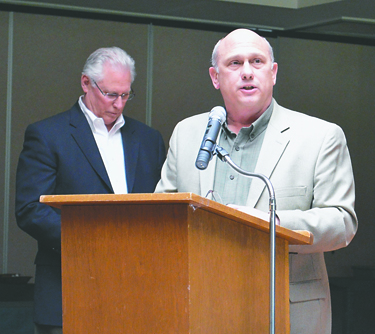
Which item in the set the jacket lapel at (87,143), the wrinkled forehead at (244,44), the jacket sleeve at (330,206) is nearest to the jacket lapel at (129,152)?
the jacket lapel at (87,143)

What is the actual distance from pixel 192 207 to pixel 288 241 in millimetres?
540

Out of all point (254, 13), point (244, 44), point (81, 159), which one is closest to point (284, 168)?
point (244, 44)

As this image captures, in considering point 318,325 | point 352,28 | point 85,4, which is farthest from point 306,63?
point 318,325

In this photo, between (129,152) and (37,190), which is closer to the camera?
(37,190)

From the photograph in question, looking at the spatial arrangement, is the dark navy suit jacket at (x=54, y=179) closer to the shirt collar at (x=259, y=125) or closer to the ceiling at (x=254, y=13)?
the shirt collar at (x=259, y=125)

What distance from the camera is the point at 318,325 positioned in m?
2.04

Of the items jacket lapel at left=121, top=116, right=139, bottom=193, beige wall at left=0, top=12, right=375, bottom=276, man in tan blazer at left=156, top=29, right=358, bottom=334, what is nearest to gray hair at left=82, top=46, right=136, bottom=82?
jacket lapel at left=121, top=116, right=139, bottom=193

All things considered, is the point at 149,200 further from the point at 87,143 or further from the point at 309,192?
the point at 87,143

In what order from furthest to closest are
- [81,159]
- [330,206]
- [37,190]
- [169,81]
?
[169,81]
[81,159]
[37,190]
[330,206]

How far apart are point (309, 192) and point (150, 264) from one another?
88 centimetres

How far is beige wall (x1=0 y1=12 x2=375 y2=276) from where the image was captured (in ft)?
17.4

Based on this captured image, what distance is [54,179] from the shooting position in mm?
2812

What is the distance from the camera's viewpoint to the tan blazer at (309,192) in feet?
6.54

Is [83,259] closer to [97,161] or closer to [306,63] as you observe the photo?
[97,161]
